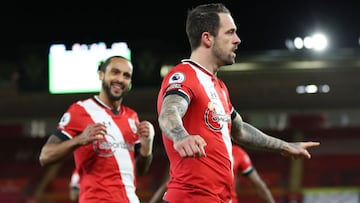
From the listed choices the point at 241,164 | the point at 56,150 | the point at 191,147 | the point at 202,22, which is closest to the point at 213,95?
the point at 202,22

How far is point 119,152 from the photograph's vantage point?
4332 millimetres

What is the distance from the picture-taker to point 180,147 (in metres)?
2.54

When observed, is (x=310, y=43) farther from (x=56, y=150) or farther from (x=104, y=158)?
(x=56, y=150)

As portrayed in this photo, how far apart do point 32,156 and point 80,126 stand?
12.0 m

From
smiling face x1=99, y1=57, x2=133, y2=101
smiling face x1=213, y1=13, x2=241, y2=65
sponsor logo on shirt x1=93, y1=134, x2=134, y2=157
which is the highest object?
smiling face x1=213, y1=13, x2=241, y2=65

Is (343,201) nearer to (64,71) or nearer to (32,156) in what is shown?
(64,71)

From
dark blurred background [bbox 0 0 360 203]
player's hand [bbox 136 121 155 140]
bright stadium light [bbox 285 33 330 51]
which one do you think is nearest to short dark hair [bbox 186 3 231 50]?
player's hand [bbox 136 121 155 140]

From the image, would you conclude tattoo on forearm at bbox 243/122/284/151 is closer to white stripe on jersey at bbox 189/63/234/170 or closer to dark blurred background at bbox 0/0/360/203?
white stripe on jersey at bbox 189/63/234/170

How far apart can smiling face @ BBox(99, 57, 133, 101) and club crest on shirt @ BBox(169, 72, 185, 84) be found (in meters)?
1.46

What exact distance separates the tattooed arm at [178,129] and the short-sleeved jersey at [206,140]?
3.0 inches

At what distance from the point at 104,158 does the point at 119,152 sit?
0.36 ft

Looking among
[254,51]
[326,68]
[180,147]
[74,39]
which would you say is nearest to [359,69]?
[326,68]

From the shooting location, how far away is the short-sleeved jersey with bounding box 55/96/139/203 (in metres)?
4.23

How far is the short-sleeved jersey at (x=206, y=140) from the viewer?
3033mm
